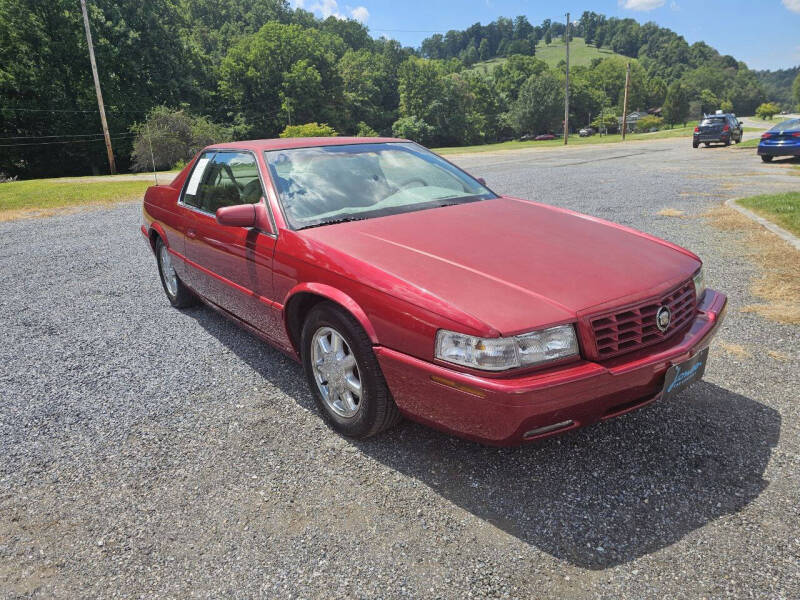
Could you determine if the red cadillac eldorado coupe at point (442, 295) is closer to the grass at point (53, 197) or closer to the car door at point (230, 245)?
the car door at point (230, 245)

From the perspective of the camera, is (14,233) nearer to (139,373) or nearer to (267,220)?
(139,373)

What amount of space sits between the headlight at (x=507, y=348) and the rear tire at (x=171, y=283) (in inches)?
141

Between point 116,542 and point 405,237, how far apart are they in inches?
75.1

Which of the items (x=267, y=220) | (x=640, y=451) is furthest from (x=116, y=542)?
(x=640, y=451)

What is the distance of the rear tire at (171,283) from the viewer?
512 centimetres

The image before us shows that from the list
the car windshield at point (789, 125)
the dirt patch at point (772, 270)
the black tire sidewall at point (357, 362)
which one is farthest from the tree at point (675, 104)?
the black tire sidewall at point (357, 362)

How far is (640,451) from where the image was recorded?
2.75m

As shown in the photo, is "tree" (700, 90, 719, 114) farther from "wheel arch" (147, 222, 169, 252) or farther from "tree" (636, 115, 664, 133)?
"wheel arch" (147, 222, 169, 252)

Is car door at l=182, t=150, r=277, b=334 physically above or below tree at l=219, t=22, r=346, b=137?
below

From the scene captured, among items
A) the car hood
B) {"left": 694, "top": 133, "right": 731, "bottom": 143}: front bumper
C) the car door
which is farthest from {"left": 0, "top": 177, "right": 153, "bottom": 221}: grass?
{"left": 694, "top": 133, "right": 731, "bottom": 143}: front bumper

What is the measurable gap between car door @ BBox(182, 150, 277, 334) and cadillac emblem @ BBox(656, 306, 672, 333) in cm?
204

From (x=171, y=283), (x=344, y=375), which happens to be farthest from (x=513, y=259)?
(x=171, y=283)

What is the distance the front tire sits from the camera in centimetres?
263

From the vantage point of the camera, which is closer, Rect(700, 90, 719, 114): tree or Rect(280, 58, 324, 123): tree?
Rect(280, 58, 324, 123): tree
